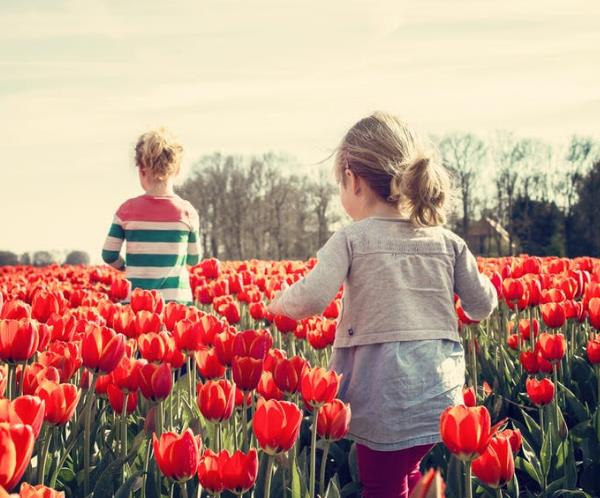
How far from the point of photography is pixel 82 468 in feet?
10.9

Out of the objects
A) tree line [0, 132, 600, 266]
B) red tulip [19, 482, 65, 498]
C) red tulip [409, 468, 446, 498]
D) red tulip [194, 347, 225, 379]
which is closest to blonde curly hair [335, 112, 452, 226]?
red tulip [194, 347, 225, 379]

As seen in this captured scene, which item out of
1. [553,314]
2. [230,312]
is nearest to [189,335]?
[230,312]

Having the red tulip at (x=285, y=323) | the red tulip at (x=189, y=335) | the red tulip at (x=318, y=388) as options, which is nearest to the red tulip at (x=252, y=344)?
the red tulip at (x=318, y=388)

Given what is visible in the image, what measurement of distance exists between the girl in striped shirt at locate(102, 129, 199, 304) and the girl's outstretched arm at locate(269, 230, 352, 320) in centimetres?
317

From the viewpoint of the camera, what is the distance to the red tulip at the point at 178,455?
2328 mm

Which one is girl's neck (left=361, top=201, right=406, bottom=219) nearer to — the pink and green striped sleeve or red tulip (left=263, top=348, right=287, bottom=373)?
red tulip (left=263, top=348, right=287, bottom=373)

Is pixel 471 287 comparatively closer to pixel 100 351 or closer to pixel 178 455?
pixel 100 351

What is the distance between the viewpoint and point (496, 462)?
275cm

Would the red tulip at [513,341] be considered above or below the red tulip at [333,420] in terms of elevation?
below

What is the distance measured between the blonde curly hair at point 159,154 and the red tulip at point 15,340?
356 centimetres

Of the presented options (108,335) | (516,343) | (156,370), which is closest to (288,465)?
(156,370)

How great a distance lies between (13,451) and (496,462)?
170 cm

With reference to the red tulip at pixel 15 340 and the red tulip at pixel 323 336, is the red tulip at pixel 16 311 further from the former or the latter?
the red tulip at pixel 323 336

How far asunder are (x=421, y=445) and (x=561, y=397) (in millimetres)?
2071
